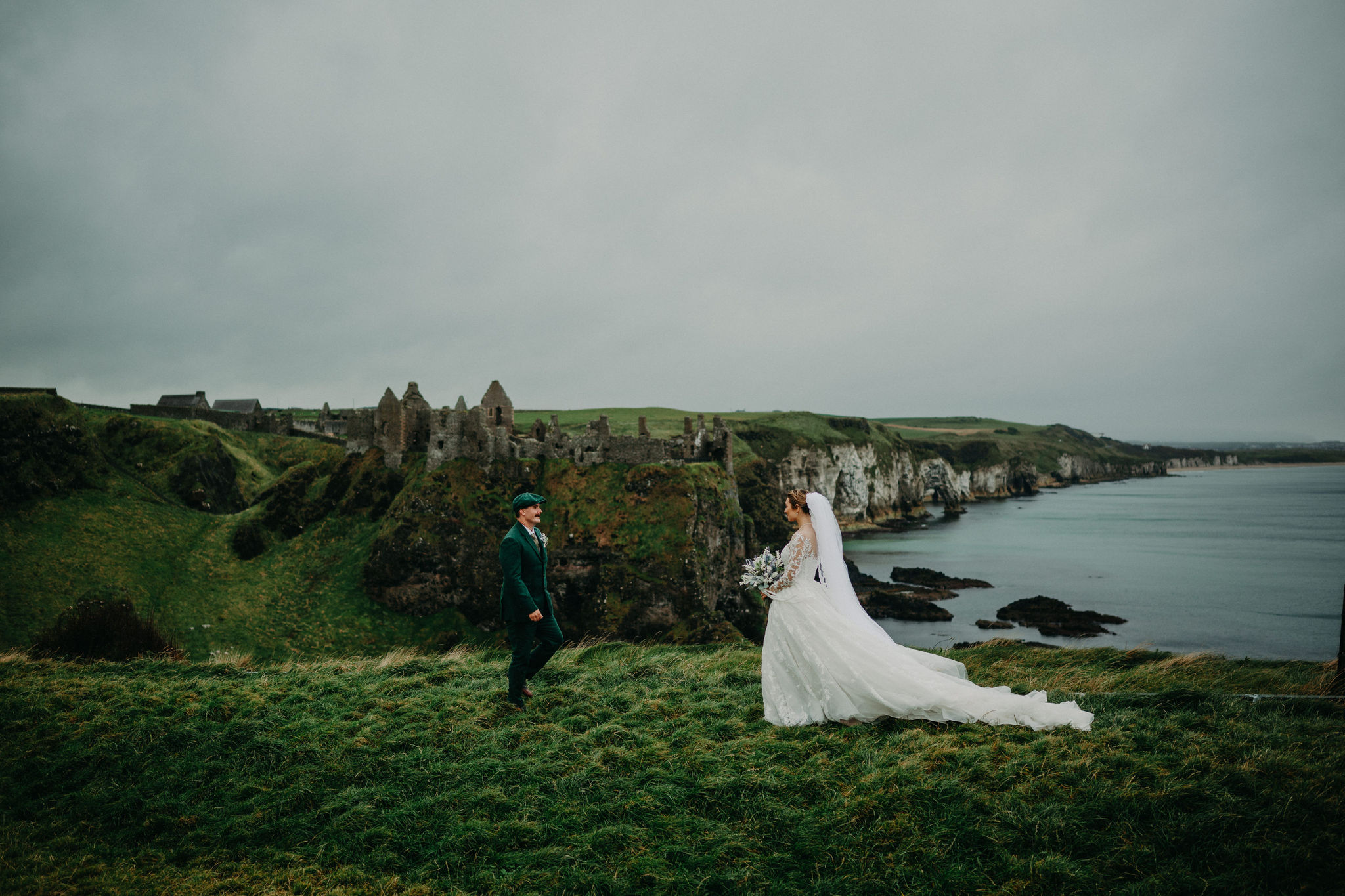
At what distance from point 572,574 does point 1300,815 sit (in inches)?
1404

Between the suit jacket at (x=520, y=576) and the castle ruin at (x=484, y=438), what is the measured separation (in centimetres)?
3273

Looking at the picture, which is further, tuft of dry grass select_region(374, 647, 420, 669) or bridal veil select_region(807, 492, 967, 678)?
tuft of dry grass select_region(374, 647, 420, 669)

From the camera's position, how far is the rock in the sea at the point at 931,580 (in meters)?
64.2

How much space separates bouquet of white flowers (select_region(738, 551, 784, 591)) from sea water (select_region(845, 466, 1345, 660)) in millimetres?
17004

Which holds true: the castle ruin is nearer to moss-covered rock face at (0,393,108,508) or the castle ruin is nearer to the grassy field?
moss-covered rock face at (0,393,108,508)

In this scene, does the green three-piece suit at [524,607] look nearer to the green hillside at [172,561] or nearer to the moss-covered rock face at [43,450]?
the green hillside at [172,561]

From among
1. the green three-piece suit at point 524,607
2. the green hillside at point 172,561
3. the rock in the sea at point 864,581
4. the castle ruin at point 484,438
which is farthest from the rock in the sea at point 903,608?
the green three-piece suit at point 524,607

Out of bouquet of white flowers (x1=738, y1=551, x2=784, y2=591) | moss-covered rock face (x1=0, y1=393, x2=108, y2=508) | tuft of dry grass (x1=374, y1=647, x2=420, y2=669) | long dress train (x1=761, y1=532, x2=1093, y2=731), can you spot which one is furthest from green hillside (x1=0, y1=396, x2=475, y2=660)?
long dress train (x1=761, y1=532, x2=1093, y2=731)

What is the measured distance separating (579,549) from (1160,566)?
76.3 metres

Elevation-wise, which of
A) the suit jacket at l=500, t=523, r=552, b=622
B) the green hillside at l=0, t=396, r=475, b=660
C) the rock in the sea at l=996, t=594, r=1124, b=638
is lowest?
the rock in the sea at l=996, t=594, r=1124, b=638

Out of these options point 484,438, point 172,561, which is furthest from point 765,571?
point 172,561

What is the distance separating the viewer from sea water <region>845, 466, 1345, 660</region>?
45.6 metres

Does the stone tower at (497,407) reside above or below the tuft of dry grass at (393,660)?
above

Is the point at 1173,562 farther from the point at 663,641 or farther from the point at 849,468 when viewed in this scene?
the point at 663,641
